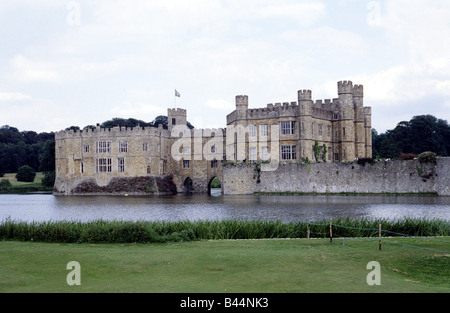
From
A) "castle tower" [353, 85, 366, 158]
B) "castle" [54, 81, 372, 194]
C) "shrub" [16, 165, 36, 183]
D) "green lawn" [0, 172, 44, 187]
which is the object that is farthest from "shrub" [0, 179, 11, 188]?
"castle tower" [353, 85, 366, 158]

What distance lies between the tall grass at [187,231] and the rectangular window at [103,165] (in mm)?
41337

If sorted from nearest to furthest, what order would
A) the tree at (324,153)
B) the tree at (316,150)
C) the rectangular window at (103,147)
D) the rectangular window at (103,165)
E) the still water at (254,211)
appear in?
the still water at (254,211), the tree at (316,150), the tree at (324,153), the rectangular window at (103,165), the rectangular window at (103,147)

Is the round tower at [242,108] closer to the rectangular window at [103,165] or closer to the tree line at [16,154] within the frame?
the rectangular window at [103,165]

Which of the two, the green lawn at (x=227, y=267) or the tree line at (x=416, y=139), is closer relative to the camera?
the green lawn at (x=227, y=267)

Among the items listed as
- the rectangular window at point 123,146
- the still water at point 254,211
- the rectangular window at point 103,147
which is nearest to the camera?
the still water at point 254,211

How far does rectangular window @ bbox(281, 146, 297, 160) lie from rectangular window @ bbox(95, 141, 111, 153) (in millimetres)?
21839

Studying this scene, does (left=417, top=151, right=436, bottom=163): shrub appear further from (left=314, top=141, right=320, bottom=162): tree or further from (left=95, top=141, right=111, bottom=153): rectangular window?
(left=95, top=141, right=111, bottom=153): rectangular window

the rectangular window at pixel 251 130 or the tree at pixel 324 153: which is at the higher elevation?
the rectangular window at pixel 251 130

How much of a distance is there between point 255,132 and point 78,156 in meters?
23.0

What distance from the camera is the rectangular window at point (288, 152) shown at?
48281 millimetres

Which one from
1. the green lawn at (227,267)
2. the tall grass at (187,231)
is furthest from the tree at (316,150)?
the green lawn at (227,267)

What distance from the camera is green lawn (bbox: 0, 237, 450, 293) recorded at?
8.80 m

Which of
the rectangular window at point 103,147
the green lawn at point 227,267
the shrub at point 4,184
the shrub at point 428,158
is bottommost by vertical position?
the green lawn at point 227,267

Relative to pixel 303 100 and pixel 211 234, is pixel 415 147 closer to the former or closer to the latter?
pixel 303 100
